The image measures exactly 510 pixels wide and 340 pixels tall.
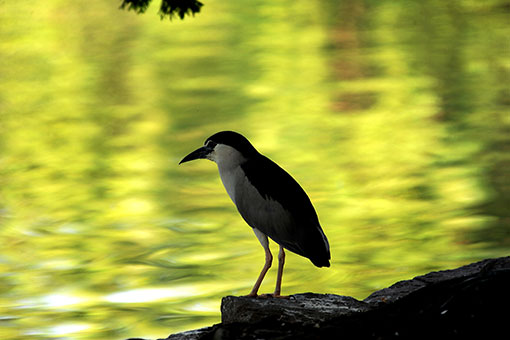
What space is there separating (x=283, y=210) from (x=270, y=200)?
8 centimetres

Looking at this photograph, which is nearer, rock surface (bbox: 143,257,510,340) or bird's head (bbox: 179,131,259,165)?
rock surface (bbox: 143,257,510,340)

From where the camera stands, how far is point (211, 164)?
9930 millimetres

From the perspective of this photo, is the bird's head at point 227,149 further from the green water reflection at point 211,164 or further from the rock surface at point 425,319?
the green water reflection at point 211,164

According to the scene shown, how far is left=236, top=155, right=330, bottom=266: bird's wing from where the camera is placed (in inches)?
166

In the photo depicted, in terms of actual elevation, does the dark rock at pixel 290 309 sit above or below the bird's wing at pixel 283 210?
below

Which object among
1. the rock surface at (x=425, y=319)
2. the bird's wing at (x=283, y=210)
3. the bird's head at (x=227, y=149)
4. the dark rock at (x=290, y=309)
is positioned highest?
the bird's head at (x=227, y=149)

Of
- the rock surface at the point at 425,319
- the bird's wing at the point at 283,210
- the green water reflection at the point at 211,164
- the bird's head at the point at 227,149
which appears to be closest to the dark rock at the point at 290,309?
the rock surface at the point at 425,319

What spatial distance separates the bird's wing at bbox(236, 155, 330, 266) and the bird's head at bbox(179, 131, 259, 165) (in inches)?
2.0

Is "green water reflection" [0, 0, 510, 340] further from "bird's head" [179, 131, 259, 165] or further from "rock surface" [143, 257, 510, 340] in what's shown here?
"rock surface" [143, 257, 510, 340]

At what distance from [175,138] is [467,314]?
8126mm

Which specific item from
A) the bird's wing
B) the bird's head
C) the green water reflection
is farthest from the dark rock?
the green water reflection

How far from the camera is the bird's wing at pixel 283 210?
4.22 m

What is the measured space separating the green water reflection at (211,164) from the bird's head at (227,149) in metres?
1.98

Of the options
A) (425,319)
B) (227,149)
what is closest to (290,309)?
(227,149)
